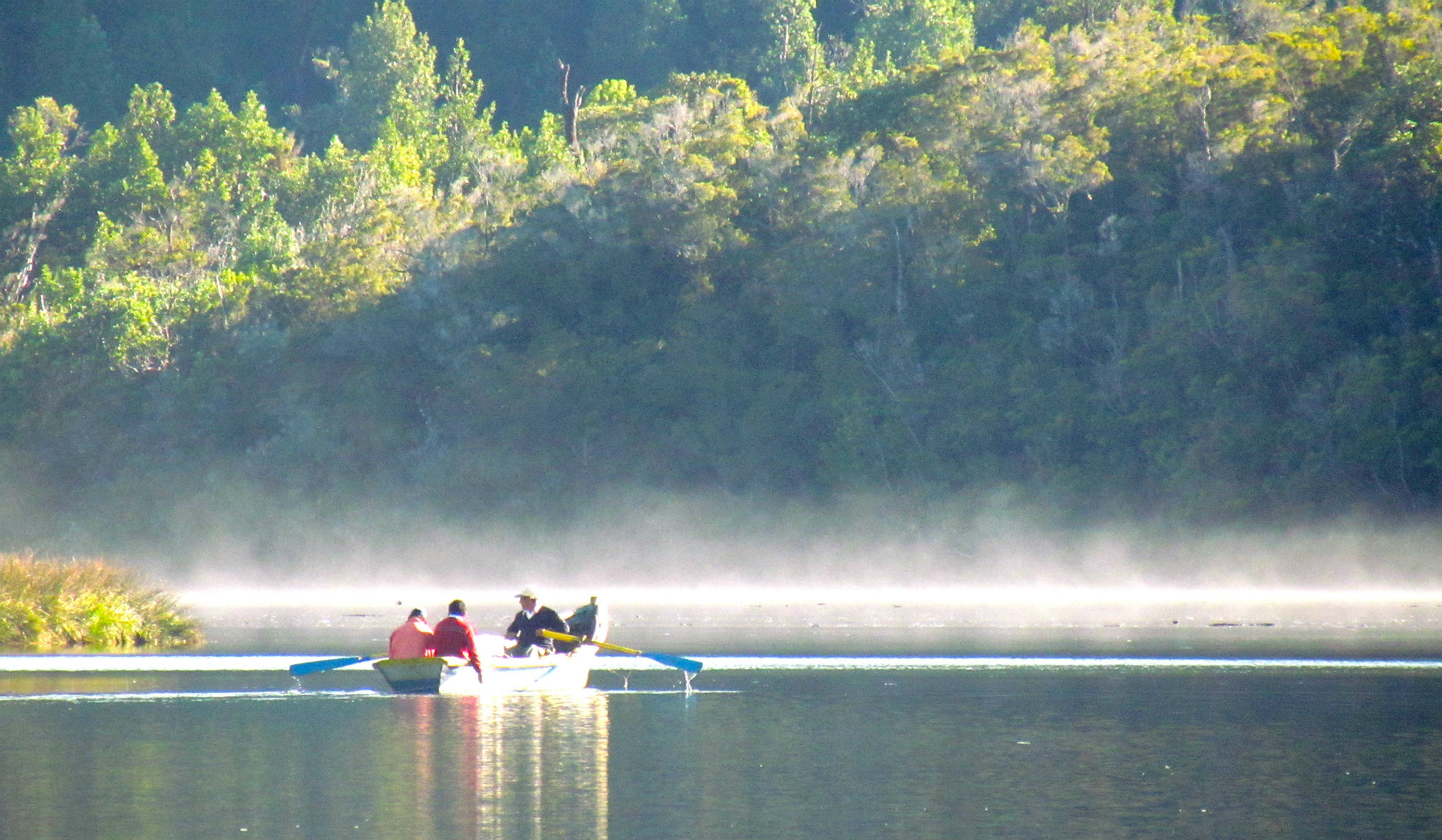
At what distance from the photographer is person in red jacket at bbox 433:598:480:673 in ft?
77.4

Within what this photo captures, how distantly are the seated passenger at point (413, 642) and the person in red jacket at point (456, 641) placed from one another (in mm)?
90

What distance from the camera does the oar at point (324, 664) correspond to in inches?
936

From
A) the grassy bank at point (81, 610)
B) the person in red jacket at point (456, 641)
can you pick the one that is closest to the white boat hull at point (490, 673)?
the person in red jacket at point (456, 641)

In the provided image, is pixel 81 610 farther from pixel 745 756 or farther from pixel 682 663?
pixel 745 756

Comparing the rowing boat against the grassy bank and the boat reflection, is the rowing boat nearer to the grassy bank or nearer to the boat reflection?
the boat reflection

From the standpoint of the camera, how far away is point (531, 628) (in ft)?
83.6

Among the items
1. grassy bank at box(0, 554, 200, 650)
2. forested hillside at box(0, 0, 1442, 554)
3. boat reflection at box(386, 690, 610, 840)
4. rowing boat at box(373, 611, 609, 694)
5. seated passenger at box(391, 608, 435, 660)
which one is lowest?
boat reflection at box(386, 690, 610, 840)

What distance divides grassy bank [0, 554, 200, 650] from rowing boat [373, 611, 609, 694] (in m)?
7.34

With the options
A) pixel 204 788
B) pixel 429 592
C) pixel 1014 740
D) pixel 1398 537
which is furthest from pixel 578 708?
pixel 429 592

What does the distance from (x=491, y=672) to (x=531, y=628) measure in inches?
56.0

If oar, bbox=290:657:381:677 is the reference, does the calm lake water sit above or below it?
below

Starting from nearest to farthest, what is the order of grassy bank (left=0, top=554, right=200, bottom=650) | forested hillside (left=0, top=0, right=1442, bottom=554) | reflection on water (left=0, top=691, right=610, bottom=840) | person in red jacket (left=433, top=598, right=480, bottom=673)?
reflection on water (left=0, top=691, right=610, bottom=840), person in red jacket (left=433, top=598, right=480, bottom=673), grassy bank (left=0, top=554, right=200, bottom=650), forested hillside (left=0, top=0, right=1442, bottom=554)

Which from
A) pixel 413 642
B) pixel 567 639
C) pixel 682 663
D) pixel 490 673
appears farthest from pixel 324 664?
pixel 682 663

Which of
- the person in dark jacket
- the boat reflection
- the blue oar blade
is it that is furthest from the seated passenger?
the blue oar blade
